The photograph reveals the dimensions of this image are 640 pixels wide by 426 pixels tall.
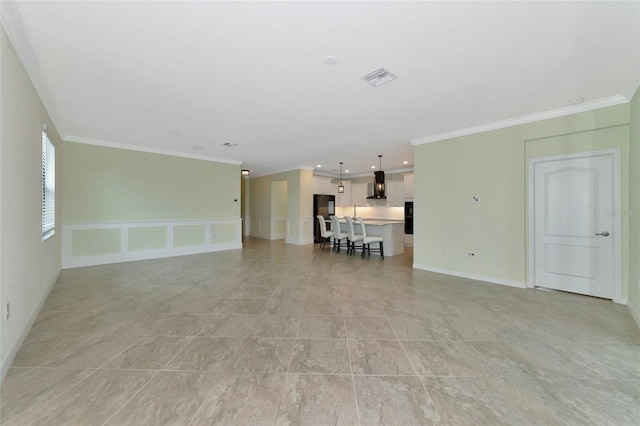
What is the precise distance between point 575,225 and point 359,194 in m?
6.37

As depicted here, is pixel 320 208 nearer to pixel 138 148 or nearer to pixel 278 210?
pixel 278 210

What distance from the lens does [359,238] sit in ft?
20.4

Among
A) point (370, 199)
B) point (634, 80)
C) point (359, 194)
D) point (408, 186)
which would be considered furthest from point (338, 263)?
point (634, 80)

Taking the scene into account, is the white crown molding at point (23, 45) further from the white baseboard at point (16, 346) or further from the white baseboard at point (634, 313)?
the white baseboard at point (634, 313)

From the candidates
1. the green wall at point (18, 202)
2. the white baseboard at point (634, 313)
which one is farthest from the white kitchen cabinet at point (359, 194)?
the green wall at point (18, 202)

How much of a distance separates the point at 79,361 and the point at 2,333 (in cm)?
50

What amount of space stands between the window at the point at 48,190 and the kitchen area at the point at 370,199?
583 centimetres

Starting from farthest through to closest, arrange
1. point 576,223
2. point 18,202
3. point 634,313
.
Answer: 1. point 576,223
2. point 634,313
3. point 18,202

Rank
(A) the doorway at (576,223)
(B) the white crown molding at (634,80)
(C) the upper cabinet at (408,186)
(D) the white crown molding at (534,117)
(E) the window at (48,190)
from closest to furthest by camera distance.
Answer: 1. (B) the white crown molding at (634,80)
2. (D) the white crown molding at (534,117)
3. (A) the doorway at (576,223)
4. (E) the window at (48,190)
5. (C) the upper cabinet at (408,186)

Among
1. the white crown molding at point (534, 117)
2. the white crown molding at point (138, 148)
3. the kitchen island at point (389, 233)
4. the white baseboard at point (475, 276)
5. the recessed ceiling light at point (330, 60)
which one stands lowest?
the white baseboard at point (475, 276)

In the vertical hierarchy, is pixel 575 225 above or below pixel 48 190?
below

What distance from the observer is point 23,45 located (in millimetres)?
2059

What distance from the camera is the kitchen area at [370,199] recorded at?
8.04m

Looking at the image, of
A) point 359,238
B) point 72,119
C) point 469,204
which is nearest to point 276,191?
point 359,238
